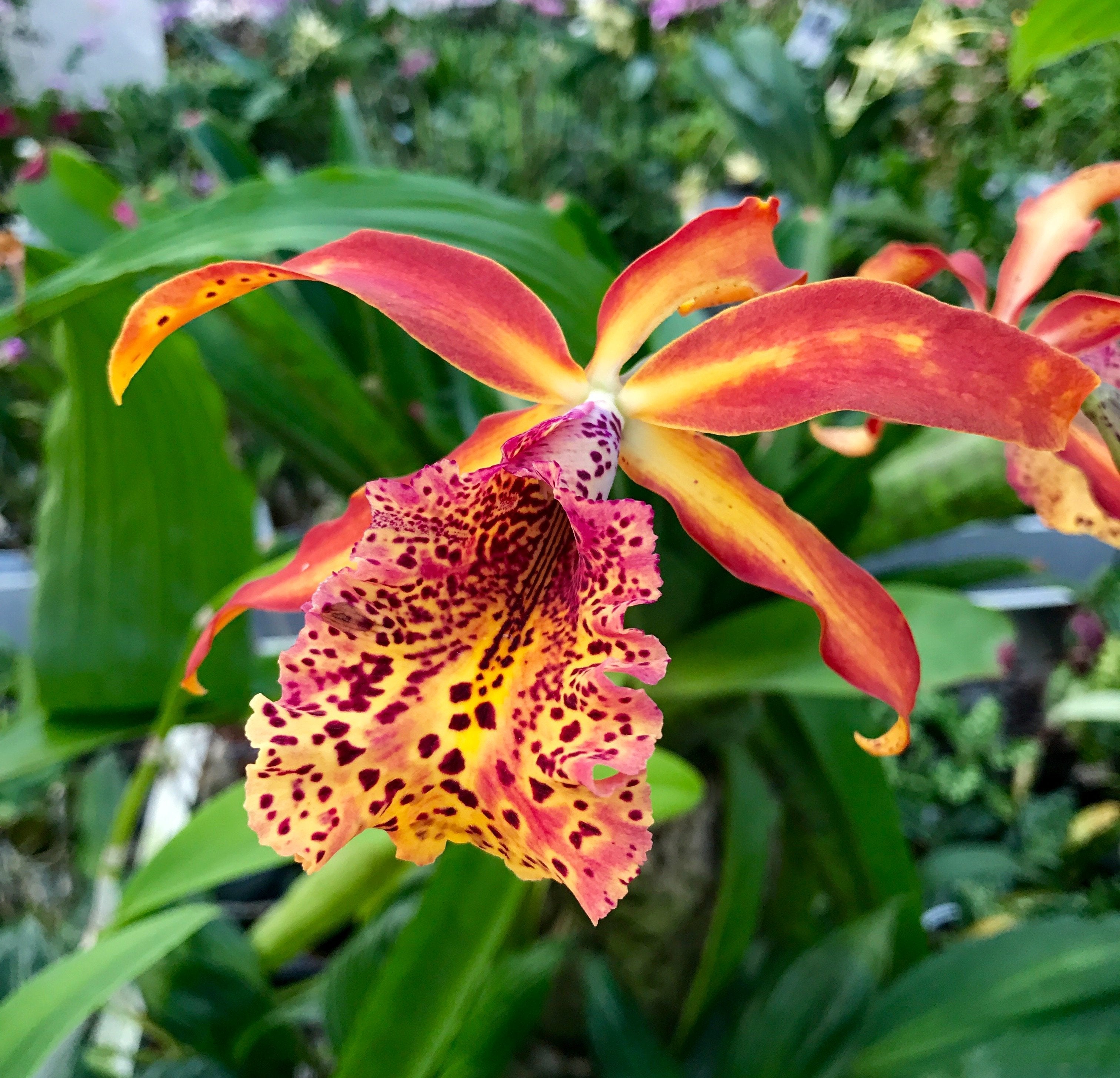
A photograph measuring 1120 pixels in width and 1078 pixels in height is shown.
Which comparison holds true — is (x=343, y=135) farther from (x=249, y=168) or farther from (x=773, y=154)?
(x=773, y=154)

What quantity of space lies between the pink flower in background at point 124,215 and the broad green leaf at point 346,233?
34 centimetres

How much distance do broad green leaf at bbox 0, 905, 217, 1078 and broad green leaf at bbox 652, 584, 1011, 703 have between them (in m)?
0.37

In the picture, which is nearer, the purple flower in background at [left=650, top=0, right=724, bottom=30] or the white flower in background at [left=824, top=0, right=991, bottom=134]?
the white flower in background at [left=824, top=0, right=991, bottom=134]

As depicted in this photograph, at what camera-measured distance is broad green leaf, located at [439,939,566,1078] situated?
0.57 m

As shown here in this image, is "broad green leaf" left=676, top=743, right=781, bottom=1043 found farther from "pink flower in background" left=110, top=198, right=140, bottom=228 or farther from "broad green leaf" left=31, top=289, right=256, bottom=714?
"pink flower in background" left=110, top=198, right=140, bottom=228

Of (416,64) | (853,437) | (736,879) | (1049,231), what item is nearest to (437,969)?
(736,879)

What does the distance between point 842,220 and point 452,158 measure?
2.62ft

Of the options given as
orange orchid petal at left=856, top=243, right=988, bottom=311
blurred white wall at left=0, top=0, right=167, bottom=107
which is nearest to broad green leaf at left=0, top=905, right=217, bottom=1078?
orange orchid petal at left=856, top=243, right=988, bottom=311

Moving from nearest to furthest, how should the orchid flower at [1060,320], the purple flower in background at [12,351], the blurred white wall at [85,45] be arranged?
the orchid flower at [1060,320] → the purple flower in background at [12,351] → the blurred white wall at [85,45]

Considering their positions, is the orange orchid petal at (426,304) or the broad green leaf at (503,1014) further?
the broad green leaf at (503,1014)

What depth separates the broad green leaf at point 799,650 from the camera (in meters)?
0.50

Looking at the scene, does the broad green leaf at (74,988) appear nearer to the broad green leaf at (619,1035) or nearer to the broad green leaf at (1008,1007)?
the broad green leaf at (619,1035)

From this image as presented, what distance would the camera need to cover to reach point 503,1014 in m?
0.60

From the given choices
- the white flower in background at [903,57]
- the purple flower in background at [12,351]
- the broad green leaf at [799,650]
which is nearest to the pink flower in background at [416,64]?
the white flower in background at [903,57]
